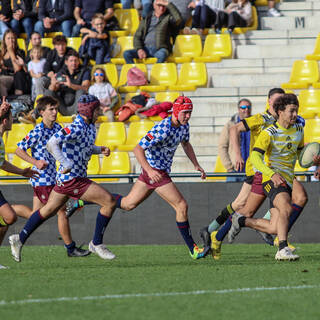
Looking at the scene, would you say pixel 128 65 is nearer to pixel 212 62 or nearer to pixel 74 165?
pixel 212 62

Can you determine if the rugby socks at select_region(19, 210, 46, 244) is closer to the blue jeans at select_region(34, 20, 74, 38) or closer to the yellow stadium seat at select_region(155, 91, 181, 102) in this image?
the yellow stadium seat at select_region(155, 91, 181, 102)

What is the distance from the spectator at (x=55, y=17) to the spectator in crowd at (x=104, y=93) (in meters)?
2.93

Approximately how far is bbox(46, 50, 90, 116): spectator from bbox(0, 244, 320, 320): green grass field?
6432 millimetres

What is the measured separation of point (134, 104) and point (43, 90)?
2.13 meters

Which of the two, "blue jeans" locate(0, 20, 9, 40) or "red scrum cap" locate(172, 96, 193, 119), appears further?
"blue jeans" locate(0, 20, 9, 40)

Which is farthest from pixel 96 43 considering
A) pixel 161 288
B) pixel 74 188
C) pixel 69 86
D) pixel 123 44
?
pixel 161 288

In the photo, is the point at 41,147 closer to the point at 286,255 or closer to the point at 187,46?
the point at 286,255

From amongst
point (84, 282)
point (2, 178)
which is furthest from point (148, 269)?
point (2, 178)

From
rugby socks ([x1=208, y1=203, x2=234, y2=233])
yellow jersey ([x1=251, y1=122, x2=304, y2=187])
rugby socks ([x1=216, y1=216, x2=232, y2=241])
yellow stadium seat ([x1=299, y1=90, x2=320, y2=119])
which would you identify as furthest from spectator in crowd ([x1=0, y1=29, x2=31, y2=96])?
yellow jersey ([x1=251, y1=122, x2=304, y2=187])

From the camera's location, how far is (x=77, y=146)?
10.3 metres

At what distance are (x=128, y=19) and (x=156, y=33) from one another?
5.98 ft

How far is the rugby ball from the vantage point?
34.0 ft

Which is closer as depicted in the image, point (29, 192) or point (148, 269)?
point (148, 269)

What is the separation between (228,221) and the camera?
35.5 feet
